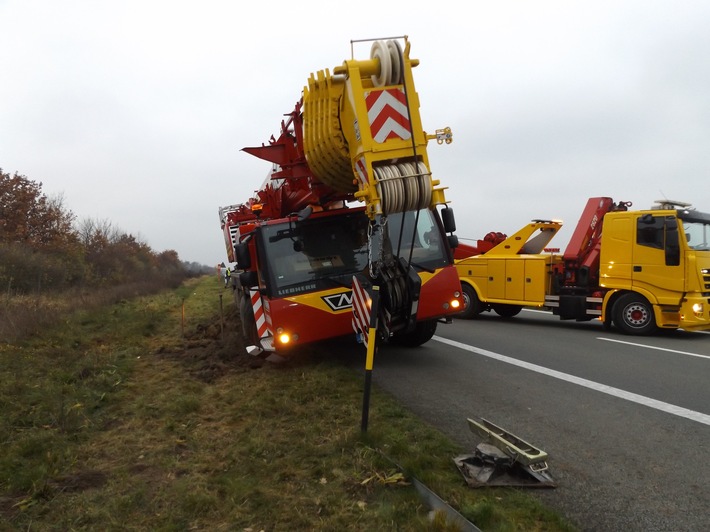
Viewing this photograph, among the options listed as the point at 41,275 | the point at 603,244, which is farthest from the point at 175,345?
the point at 41,275

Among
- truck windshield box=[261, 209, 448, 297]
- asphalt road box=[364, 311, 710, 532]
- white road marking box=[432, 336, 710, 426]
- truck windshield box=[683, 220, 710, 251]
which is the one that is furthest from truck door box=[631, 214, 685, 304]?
truck windshield box=[261, 209, 448, 297]

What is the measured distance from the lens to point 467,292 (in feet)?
44.9

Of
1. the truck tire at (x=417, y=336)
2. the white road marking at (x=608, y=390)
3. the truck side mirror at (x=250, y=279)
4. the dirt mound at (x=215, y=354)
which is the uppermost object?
the truck side mirror at (x=250, y=279)

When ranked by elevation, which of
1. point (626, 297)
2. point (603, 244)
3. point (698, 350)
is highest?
point (603, 244)

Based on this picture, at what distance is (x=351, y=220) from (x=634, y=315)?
694 cm

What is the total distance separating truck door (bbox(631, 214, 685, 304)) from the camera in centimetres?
1030

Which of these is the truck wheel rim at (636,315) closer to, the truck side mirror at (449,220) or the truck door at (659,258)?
the truck door at (659,258)

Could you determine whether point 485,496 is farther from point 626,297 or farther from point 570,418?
point 626,297

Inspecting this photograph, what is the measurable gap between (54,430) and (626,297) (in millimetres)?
10436

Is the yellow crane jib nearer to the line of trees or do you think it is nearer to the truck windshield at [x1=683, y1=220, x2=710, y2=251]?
the truck windshield at [x1=683, y1=220, x2=710, y2=251]

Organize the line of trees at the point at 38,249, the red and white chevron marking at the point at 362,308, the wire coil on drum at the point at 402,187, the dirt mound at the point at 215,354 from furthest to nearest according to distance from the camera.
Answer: the line of trees at the point at 38,249
the dirt mound at the point at 215,354
the red and white chevron marking at the point at 362,308
the wire coil on drum at the point at 402,187

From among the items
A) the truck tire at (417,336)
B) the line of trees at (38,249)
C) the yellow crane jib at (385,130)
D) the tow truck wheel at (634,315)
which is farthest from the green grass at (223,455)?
the line of trees at (38,249)

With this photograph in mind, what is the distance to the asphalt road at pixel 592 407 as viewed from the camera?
343 cm

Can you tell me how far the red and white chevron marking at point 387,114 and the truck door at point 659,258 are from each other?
7.50m
